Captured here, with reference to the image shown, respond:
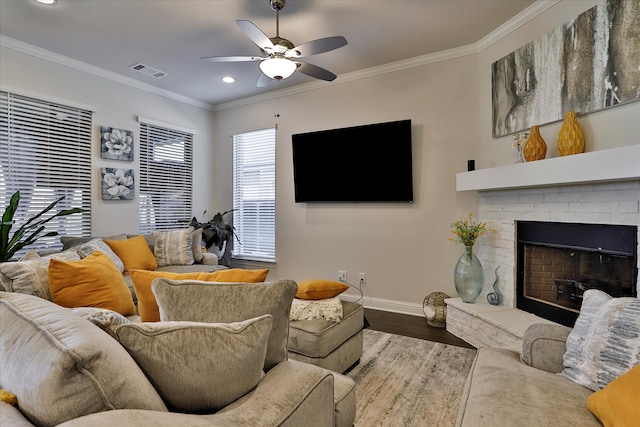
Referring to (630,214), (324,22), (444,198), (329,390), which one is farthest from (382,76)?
(329,390)

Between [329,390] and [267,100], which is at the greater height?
[267,100]

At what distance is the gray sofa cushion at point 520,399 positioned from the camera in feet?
3.80

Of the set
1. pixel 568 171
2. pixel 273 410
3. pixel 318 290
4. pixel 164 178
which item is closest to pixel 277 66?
pixel 318 290

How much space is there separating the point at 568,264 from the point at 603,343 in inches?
62.4

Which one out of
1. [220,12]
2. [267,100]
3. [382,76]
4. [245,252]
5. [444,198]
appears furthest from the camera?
[245,252]

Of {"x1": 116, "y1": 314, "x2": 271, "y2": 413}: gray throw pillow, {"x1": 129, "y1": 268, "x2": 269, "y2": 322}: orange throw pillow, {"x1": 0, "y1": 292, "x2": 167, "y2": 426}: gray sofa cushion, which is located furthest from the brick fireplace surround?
{"x1": 0, "y1": 292, "x2": 167, "y2": 426}: gray sofa cushion

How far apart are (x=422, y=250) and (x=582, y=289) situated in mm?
1442

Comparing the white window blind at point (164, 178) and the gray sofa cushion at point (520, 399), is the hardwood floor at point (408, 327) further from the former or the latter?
the white window blind at point (164, 178)

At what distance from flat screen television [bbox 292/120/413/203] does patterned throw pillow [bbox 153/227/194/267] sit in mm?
1491

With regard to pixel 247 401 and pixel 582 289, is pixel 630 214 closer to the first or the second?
pixel 582 289

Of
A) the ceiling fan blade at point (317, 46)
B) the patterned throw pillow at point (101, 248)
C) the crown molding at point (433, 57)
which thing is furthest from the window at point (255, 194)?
the ceiling fan blade at point (317, 46)

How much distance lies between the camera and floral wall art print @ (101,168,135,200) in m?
4.02

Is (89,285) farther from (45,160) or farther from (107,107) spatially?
(107,107)

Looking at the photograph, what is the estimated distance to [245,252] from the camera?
5.14 metres
